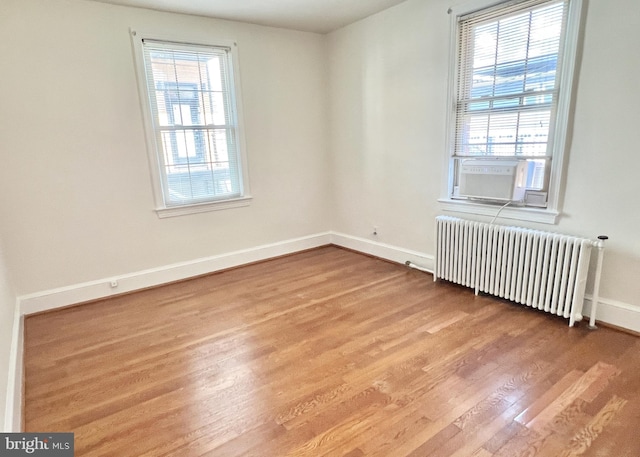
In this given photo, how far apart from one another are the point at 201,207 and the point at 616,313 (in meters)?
3.73

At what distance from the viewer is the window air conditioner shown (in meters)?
2.99

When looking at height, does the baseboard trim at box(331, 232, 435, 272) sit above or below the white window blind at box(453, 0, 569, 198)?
below

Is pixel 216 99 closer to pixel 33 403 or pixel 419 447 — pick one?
pixel 33 403

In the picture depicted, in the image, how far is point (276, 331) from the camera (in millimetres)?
2793

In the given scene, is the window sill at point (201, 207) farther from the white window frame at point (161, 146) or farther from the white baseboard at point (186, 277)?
the white baseboard at point (186, 277)

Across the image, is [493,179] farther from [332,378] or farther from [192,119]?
[192,119]

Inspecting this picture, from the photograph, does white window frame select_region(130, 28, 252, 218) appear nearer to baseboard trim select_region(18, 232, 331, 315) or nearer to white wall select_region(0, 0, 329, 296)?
white wall select_region(0, 0, 329, 296)

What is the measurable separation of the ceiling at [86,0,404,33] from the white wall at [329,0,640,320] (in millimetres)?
226

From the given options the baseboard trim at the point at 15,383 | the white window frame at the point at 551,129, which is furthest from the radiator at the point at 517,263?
the baseboard trim at the point at 15,383

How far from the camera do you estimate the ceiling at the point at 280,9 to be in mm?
3305

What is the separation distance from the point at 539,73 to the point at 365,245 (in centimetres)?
252

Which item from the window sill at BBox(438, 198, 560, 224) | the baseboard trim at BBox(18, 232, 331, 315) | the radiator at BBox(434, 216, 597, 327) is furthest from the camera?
the baseboard trim at BBox(18, 232, 331, 315)

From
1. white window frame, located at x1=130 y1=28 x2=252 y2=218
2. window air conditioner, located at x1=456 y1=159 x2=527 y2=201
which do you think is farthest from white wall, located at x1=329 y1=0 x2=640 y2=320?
white window frame, located at x1=130 y1=28 x2=252 y2=218

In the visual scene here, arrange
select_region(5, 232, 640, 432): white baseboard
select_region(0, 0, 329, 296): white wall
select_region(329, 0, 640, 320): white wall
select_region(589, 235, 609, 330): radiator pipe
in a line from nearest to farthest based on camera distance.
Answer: select_region(5, 232, 640, 432): white baseboard, select_region(329, 0, 640, 320): white wall, select_region(589, 235, 609, 330): radiator pipe, select_region(0, 0, 329, 296): white wall
